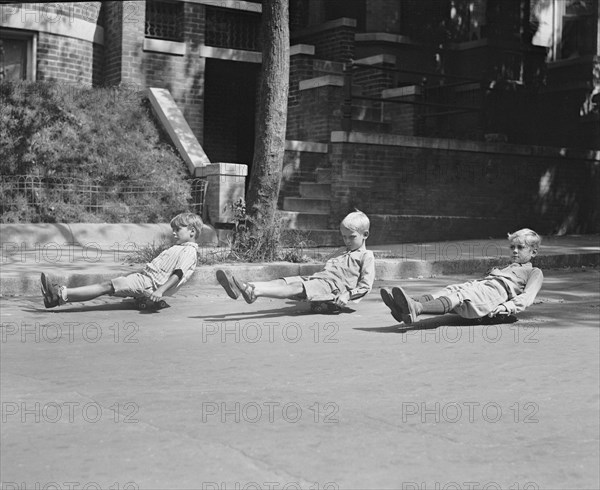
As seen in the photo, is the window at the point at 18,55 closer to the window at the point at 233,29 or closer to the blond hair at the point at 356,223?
the window at the point at 233,29

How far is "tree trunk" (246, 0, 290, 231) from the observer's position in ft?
39.6

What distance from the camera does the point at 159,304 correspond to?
8867mm

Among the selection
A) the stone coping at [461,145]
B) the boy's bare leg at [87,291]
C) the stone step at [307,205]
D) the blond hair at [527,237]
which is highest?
the stone coping at [461,145]

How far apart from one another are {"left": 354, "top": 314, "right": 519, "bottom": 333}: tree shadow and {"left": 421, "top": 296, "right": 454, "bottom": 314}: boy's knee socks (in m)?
0.34

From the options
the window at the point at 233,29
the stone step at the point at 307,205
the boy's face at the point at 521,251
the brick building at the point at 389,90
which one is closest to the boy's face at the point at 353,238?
the boy's face at the point at 521,251

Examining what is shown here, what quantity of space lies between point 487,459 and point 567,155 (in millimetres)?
13555

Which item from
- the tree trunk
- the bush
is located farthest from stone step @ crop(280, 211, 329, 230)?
the tree trunk

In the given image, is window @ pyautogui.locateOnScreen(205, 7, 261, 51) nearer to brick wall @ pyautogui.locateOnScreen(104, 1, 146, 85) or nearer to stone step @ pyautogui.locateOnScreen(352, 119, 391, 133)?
brick wall @ pyautogui.locateOnScreen(104, 1, 146, 85)

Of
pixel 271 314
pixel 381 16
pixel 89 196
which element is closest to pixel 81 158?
pixel 89 196

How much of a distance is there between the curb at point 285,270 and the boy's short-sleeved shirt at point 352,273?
2.39 meters

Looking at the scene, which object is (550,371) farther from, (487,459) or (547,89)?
(547,89)

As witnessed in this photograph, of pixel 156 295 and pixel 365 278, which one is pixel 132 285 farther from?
pixel 365 278

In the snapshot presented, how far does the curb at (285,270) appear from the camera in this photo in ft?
32.4

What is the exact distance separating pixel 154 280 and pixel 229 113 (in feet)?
40.0
